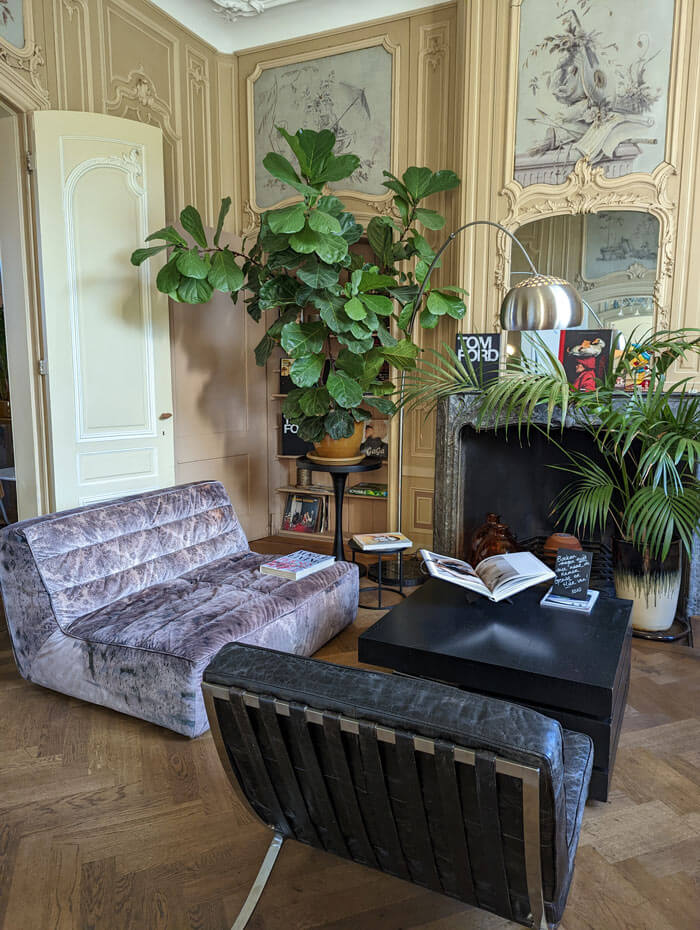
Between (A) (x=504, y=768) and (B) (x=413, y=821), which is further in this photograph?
(B) (x=413, y=821)

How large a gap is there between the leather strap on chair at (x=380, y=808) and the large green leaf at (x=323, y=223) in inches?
107

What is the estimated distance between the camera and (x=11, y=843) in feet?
5.58

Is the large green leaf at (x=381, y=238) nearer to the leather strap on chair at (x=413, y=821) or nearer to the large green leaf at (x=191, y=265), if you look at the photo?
the large green leaf at (x=191, y=265)

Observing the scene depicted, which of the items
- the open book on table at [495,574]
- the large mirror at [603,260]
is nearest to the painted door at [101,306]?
the open book on table at [495,574]

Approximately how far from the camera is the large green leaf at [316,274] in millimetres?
3377

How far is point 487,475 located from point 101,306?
2.46 metres

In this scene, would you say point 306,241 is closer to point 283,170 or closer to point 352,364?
point 283,170

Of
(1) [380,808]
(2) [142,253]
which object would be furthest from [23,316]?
(1) [380,808]

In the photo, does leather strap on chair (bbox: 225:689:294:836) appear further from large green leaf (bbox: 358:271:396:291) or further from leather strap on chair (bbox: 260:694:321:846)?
large green leaf (bbox: 358:271:396:291)

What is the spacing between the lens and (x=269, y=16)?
4.36 m

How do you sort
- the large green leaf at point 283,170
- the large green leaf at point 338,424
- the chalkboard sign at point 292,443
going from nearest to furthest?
the large green leaf at point 283,170
the large green leaf at point 338,424
the chalkboard sign at point 292,443

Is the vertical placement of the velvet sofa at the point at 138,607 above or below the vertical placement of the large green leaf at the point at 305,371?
below

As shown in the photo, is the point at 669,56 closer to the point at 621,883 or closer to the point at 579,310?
the point at 579,310

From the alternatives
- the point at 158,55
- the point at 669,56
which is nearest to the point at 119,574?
the point at 158,55
